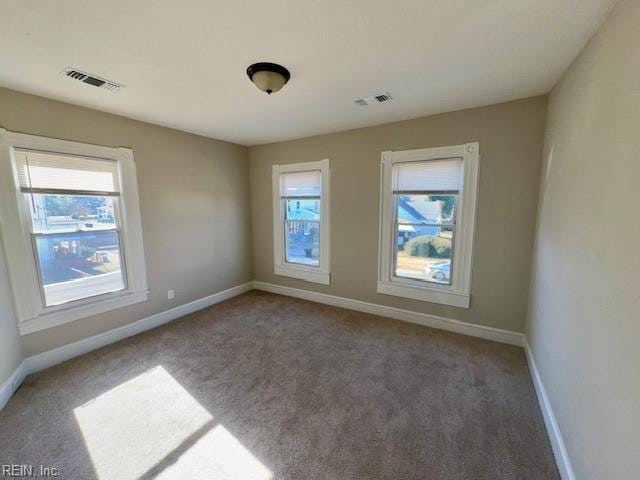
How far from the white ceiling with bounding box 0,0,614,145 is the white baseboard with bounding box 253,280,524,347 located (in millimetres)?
2449

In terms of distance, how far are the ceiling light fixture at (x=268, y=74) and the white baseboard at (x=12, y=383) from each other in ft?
10.1

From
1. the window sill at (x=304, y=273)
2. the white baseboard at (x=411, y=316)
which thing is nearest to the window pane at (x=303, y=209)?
the window sill at (x=304, y=273)

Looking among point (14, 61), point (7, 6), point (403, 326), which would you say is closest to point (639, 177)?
point (403, 326)

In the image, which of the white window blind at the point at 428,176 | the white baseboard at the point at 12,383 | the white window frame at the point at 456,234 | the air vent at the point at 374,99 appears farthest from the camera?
the white window blind at the point at 428,176

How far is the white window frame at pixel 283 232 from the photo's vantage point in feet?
12.6

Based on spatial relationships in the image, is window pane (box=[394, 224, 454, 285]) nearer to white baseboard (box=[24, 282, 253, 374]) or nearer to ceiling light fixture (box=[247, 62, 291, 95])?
ceiling light fixture (box=[247, 62, 291, 95])

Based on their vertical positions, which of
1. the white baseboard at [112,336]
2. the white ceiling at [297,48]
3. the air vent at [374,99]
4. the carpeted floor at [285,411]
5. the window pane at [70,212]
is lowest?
the carpeted floor at [285,411]

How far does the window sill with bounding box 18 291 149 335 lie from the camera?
241cm

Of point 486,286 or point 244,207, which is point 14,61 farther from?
point 486,286

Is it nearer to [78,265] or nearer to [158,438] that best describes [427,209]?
[158,438]

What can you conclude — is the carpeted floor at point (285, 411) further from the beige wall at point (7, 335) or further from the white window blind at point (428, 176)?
the white window blind at point (428, 176)

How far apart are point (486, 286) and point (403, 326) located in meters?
1.07

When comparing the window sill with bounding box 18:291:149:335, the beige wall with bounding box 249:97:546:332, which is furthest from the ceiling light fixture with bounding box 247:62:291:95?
the window sill with bounding box 18:291:149:335

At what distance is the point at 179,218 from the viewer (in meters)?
3.56
